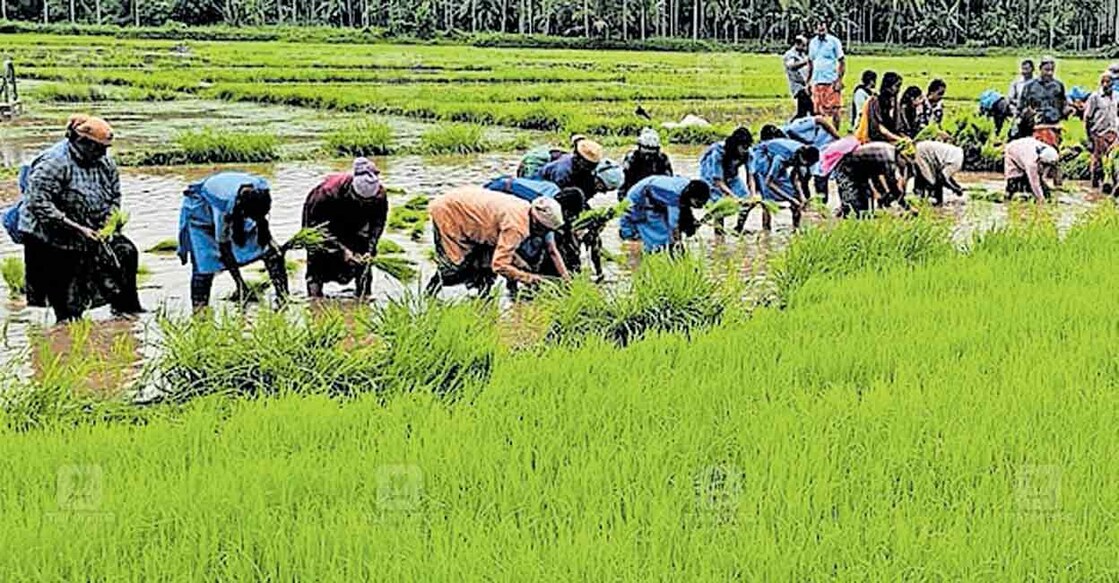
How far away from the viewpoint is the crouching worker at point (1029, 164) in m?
10.5

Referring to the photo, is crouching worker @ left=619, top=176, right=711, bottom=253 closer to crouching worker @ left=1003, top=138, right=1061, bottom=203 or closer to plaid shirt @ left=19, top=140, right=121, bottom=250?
plaid shirt @ left=19, top=140, right=121, bottom=250

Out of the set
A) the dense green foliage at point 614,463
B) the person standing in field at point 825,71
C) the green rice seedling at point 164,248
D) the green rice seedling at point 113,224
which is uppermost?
the person standing in field at point 825,71

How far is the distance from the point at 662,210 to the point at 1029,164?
418 cm

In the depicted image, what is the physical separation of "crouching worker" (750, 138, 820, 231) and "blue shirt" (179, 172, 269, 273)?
12.7 feet

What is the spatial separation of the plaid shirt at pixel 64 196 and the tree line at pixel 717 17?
49970 mm

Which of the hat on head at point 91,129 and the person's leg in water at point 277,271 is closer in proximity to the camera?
the hat on head at point 91,129

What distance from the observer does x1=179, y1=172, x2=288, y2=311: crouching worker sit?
638cm

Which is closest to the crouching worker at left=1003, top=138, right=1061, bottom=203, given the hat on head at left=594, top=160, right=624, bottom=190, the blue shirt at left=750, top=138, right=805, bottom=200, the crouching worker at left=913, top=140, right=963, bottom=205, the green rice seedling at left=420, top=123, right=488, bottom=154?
the crouching worker at left=913, top=140, right=963, bottom=205

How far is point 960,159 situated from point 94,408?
7.90 meters

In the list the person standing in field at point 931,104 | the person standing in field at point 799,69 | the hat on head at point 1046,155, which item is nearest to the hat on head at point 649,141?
the hat on head at point 1046,155

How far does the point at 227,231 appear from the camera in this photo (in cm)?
644

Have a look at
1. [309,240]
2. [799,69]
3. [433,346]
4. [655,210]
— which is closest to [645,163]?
[655,210]

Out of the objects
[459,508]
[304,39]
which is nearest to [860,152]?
[459,508]

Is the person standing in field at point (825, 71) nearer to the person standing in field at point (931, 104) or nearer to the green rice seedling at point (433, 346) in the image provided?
the person standing in field at point (931, 104)
